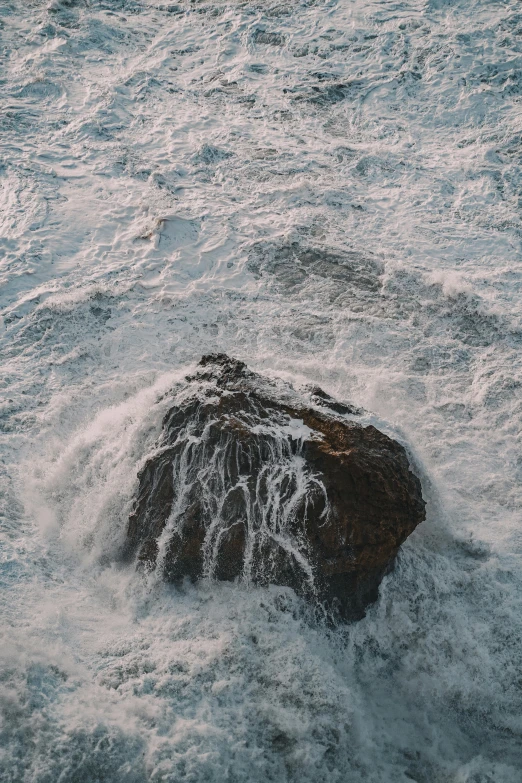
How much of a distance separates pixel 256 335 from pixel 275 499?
2.52 meters

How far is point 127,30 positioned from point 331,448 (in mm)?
10427

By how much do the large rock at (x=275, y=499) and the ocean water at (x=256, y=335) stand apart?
207 millimetres

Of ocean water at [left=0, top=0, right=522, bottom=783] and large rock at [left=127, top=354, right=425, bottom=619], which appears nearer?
ocean water at [left=0, top=0, right=522, bottom=783]

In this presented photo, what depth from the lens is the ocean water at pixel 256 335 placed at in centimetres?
362

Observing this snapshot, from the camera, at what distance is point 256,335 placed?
20.9ft

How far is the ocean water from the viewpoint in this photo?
3625mm

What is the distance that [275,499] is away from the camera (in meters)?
4.24

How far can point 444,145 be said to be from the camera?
29.1 feet

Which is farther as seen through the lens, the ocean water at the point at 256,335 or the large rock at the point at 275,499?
the large rock at the point at 275,499

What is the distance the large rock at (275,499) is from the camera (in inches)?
160

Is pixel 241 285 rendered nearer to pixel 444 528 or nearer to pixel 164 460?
pixel 164 460

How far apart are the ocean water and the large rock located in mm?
207

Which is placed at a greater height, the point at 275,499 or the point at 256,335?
the point at 256,335

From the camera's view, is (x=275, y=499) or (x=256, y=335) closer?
(x=275, y=499)
